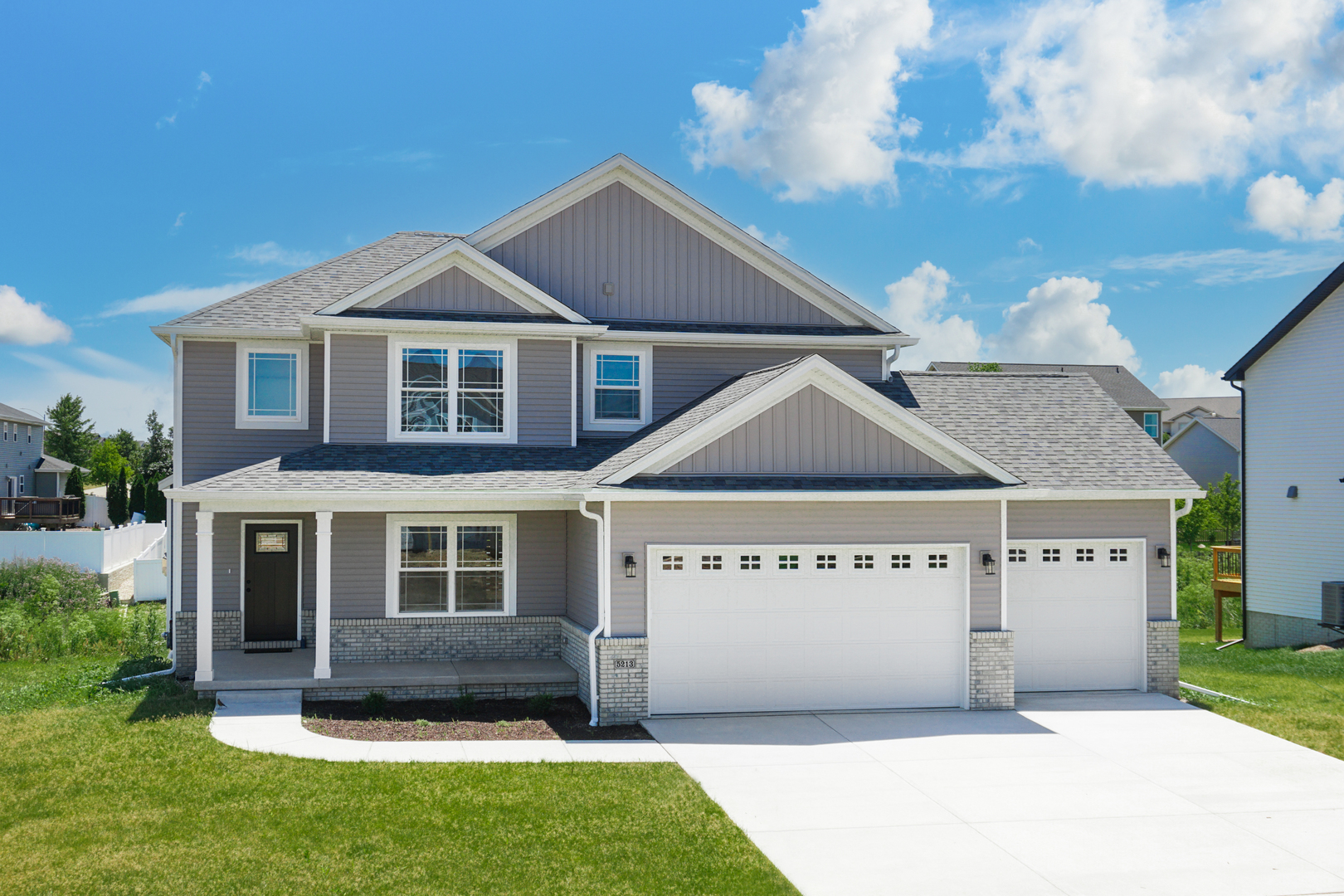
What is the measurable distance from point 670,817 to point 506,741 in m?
3.48

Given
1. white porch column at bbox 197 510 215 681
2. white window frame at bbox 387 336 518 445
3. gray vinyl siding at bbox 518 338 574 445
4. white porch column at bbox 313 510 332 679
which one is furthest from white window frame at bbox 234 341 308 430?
gray vinyl siding at bbox 518 338 574 445

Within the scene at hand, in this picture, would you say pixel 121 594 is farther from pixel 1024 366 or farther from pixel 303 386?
pixel 1024 366

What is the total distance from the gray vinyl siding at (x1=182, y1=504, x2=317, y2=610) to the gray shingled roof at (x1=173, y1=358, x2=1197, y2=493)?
6.02ft

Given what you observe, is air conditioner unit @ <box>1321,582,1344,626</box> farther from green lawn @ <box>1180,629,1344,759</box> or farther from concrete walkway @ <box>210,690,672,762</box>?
concrete walkway @ <box>210,690,672,762</box>

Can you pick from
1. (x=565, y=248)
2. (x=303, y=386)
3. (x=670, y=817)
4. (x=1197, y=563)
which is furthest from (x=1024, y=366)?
(x=670, y=817)

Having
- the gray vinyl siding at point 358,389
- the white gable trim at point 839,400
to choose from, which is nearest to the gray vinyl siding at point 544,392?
the gray vinyl siding at point 358,389

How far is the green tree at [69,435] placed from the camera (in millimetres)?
70875

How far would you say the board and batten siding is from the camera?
22.1 meters

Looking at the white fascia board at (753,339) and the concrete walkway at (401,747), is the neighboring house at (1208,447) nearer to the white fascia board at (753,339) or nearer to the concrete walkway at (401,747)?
the white fascia board at (753,339)

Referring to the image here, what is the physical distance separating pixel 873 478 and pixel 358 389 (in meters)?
7.79

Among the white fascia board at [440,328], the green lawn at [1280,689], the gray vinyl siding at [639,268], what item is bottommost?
the green lawn at [1280,689]

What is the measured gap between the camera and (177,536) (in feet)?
52.3

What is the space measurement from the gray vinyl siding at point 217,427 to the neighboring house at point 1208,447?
5068 cm

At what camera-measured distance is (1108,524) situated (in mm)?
14836
